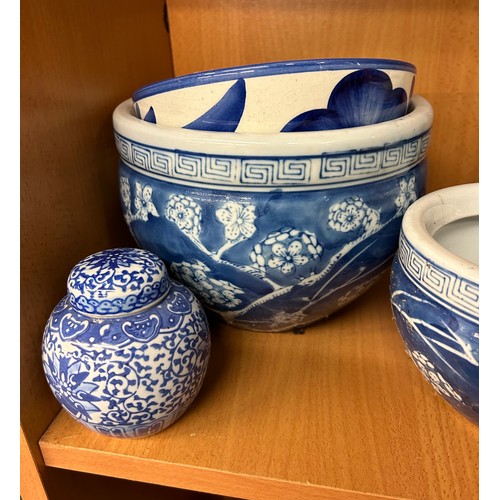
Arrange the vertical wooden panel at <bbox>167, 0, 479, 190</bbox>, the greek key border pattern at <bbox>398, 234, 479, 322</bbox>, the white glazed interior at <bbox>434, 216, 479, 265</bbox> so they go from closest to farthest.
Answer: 1. the greek key border pattern at <bbox>398, 234, 479, 322</bbox>
2. the white glazed interior at <bbox>434, 216, 479, 265</bbox>
3. the vertical wooden panel at <bbox>167, 0, 479, 190</bbox>

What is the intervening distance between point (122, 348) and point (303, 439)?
0.56ft

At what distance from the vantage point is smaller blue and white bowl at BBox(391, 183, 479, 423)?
326mm

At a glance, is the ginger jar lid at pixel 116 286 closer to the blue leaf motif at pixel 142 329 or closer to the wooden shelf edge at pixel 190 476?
the blue leaf motif at pixel 142 329

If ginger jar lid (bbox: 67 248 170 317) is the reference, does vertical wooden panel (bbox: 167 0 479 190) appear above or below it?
above

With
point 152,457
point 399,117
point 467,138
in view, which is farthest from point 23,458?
point 467,138

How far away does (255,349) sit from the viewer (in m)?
0.54

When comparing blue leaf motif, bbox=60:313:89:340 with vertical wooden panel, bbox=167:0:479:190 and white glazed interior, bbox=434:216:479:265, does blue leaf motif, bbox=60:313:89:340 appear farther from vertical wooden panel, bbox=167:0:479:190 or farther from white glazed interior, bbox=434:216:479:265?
vertical wooden panel, bbox=167:0:479:190

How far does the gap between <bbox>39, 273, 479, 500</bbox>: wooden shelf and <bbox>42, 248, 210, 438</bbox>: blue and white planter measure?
0.03 metres

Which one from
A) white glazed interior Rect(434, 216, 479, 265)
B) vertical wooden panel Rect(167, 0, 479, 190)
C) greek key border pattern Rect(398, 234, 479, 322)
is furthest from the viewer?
vertical wooden panel Rect(167, 0, 479, 190)

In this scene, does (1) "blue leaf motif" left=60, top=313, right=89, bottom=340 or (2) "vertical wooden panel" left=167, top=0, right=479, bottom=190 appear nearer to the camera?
(1) "blue leaf motif" left=60, top=313, right=89, bottom=340

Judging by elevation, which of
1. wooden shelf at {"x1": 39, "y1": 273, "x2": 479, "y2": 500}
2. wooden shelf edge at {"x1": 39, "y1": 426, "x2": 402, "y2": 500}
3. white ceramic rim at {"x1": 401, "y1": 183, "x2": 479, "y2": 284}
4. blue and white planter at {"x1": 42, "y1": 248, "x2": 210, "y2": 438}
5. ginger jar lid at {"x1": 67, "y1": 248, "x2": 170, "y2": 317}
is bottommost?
wooden shelf edge at {"x1": 39, "y1": 426, "x2": 402, "y2": 500}

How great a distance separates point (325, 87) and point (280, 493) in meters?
0.32

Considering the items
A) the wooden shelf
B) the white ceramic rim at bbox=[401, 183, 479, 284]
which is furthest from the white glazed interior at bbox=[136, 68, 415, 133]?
the wooden shelf

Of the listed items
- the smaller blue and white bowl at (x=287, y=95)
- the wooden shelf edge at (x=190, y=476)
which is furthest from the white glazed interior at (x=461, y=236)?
the wooden shelf edge at (x=190, y=476)
